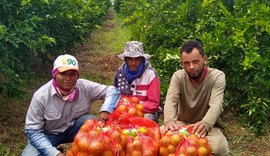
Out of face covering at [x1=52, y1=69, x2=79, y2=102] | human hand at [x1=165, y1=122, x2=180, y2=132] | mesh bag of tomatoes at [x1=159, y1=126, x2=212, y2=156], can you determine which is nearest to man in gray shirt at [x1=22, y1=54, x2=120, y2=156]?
face covering at [x1=52, y1=69, x2=79, y2=102]

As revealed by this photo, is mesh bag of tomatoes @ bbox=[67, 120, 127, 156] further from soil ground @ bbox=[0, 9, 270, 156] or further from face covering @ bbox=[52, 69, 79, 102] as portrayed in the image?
soil ground @ bbox=[0, 9, 270, 156]

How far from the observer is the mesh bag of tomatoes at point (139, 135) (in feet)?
9.34

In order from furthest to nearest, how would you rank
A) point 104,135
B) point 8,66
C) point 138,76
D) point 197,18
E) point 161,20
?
1. point 161,20
2. point 197,18
3. point 8,66
4. point 138,76
5. point 104,135

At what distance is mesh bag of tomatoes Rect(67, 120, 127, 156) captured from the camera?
8.99ft

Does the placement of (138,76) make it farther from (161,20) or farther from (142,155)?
(161,20)

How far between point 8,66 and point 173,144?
2.74 m

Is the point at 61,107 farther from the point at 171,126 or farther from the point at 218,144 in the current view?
the point at 218,144

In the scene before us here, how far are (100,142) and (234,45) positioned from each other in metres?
2.81

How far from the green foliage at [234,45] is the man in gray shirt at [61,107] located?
1.98 metres

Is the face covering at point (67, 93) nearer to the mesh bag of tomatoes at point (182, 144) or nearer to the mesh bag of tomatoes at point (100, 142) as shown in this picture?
the mesh bag of tomatoes at point (100, 142)

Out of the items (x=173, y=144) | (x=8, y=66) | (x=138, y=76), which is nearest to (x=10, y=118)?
(x=8, y=66)

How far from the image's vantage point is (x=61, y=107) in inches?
136

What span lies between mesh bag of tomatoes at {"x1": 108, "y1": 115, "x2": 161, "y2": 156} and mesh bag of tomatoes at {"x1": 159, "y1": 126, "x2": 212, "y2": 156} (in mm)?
92

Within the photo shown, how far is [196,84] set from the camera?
3553mm
